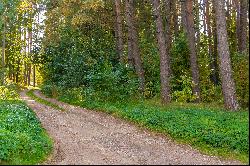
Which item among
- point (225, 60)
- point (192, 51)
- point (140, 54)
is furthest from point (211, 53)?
point (225, 60)

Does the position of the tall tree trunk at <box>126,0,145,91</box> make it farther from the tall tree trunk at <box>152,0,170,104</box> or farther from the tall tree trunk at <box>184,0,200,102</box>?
the tall tree trunk at <box>152,0,170,104</box>

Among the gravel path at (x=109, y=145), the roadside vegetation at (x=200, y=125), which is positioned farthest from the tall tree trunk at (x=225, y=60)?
the gravel path at (x=109, y=145)

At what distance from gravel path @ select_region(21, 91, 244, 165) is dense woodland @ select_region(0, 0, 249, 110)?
4.41 metres

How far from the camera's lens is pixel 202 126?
47.0 feet

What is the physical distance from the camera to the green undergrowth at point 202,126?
12452mm

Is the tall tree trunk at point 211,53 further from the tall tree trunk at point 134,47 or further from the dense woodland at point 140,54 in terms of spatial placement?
the tall tree trunk at point 134,47

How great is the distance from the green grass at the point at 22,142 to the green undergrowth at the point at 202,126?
420 cm

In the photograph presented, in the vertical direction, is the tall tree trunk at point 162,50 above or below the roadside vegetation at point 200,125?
above

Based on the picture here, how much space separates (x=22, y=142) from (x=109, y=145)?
285 cm

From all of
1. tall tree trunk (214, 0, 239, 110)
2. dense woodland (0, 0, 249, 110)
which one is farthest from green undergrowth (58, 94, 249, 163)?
dense woodland (0, 0, 249, 110)

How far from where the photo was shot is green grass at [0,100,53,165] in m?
11.3

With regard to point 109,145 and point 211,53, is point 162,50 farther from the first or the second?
point 211,53

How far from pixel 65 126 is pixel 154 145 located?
206 inches

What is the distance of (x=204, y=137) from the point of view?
43.7 feet
